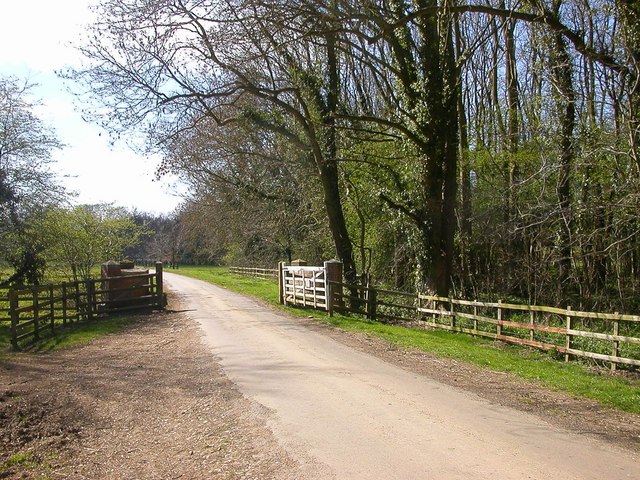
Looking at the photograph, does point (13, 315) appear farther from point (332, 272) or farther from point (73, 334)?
point (332, 272)

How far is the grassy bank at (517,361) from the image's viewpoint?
28.3 ft

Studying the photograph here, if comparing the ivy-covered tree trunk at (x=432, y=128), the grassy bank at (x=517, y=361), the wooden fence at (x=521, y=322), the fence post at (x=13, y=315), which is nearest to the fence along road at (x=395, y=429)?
the grassy bank at (x=517, y=361)

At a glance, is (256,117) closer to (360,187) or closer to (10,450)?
(360,187)

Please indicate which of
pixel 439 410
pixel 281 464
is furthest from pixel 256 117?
pixel 281 464

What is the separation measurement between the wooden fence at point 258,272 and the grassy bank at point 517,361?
22.1 m

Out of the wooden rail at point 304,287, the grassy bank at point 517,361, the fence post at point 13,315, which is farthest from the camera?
the wooden rail at point 304,287

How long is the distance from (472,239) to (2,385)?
58.3ft

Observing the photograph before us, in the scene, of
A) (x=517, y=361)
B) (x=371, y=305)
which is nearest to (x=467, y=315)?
(x=517, y=361)

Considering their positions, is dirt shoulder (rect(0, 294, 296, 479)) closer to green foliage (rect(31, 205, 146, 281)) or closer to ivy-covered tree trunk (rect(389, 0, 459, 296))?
ivy-covered tree trunk (rect(389, 0, 459, 296))

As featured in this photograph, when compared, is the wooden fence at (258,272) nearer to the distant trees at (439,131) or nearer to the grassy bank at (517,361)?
the distant trees at (439,131)

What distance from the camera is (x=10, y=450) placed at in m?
6.09

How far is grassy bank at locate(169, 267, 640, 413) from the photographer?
862 centimetres

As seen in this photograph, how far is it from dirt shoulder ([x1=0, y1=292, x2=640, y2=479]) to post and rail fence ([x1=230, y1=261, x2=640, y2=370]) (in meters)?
3.06

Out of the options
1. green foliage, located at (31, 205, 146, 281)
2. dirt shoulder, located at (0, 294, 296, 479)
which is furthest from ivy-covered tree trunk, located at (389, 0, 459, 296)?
green foliage, located at (31, 205, 146, 281)
